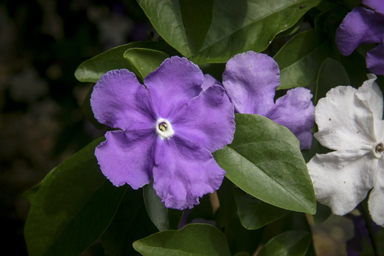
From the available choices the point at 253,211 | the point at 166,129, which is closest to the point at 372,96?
the point at 253,211

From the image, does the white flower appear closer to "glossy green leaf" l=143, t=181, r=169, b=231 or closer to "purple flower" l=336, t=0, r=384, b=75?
"purple flower" l=336, t=0, r=384, b=75

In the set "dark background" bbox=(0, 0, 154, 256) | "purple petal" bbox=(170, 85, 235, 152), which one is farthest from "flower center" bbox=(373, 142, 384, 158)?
"dark background" bbox=(0, 0, 154, 256)

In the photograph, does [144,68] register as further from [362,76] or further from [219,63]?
[362,76]

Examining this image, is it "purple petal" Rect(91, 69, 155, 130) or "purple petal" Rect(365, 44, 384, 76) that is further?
"purple petal" Rect(365, 44, 384, 76)

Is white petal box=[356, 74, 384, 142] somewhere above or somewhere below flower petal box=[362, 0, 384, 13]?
below

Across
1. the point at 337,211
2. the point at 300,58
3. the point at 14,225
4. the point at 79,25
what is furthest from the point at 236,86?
the point at 14,225

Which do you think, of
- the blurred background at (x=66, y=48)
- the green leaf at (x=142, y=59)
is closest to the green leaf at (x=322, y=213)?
the green leaf at (x=142, y=59)

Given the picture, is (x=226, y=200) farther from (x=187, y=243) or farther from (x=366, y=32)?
(x=366, y=32)

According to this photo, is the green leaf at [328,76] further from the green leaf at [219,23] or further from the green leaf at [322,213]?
the green leaf at [322,213]
